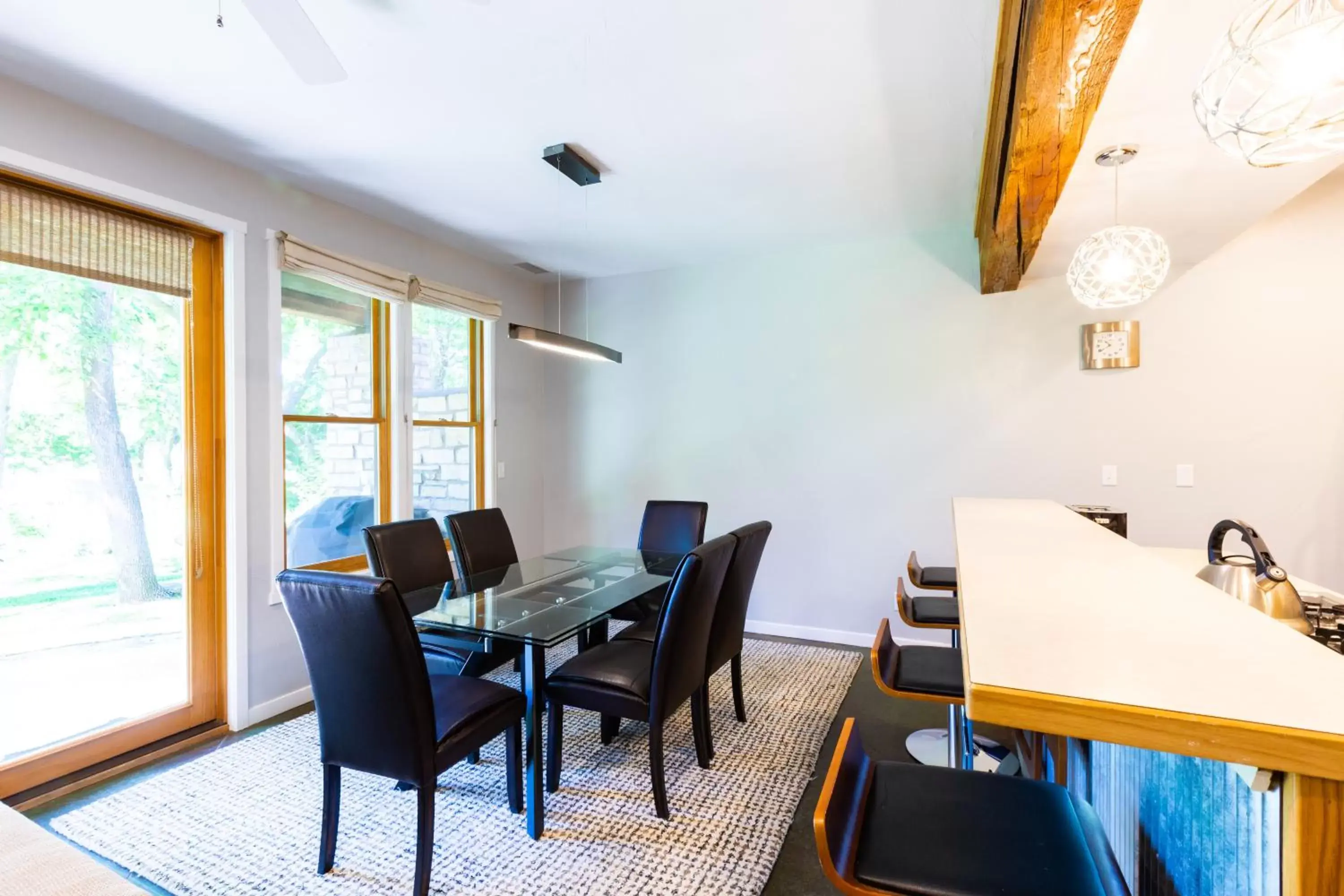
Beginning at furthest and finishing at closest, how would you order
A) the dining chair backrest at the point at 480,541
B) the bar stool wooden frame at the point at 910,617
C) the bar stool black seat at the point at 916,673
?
the dining chair backrest at the point at 480,541, the bar stool wooden frame at the point at 910,617, the bar stool black seat at the point at 916,673

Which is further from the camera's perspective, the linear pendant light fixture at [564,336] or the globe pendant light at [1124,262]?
the linear pendant light fixture at [564,336]

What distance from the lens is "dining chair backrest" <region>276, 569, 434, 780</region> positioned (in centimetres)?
149

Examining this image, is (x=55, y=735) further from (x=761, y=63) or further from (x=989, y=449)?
(x=989, y=449)

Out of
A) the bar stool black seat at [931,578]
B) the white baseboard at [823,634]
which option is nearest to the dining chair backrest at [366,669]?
the bar stool black seat at [931,578]

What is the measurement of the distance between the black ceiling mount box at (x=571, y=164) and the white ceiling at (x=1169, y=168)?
1838 millimetres

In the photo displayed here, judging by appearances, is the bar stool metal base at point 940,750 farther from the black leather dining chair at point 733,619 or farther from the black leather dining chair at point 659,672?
the black leather dining chair at point 659,672

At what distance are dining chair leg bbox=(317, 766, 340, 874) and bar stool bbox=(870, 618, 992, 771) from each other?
1561 mm

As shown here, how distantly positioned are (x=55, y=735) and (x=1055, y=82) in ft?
12.4

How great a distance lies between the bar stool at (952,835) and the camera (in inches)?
32.7

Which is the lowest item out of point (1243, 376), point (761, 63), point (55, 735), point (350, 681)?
point (55, 735)

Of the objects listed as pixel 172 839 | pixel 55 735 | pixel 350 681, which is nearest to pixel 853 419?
pixel 350 681

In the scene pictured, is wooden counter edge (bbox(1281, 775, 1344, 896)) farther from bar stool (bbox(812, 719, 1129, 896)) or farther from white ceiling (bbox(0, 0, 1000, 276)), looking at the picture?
white ceiling (bbox(0, 0, 1000, 276))

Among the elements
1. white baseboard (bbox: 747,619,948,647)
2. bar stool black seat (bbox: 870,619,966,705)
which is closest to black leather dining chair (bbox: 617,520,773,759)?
bar stool black seat (bbox: 870,619,966,705)

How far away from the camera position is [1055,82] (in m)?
1.39
